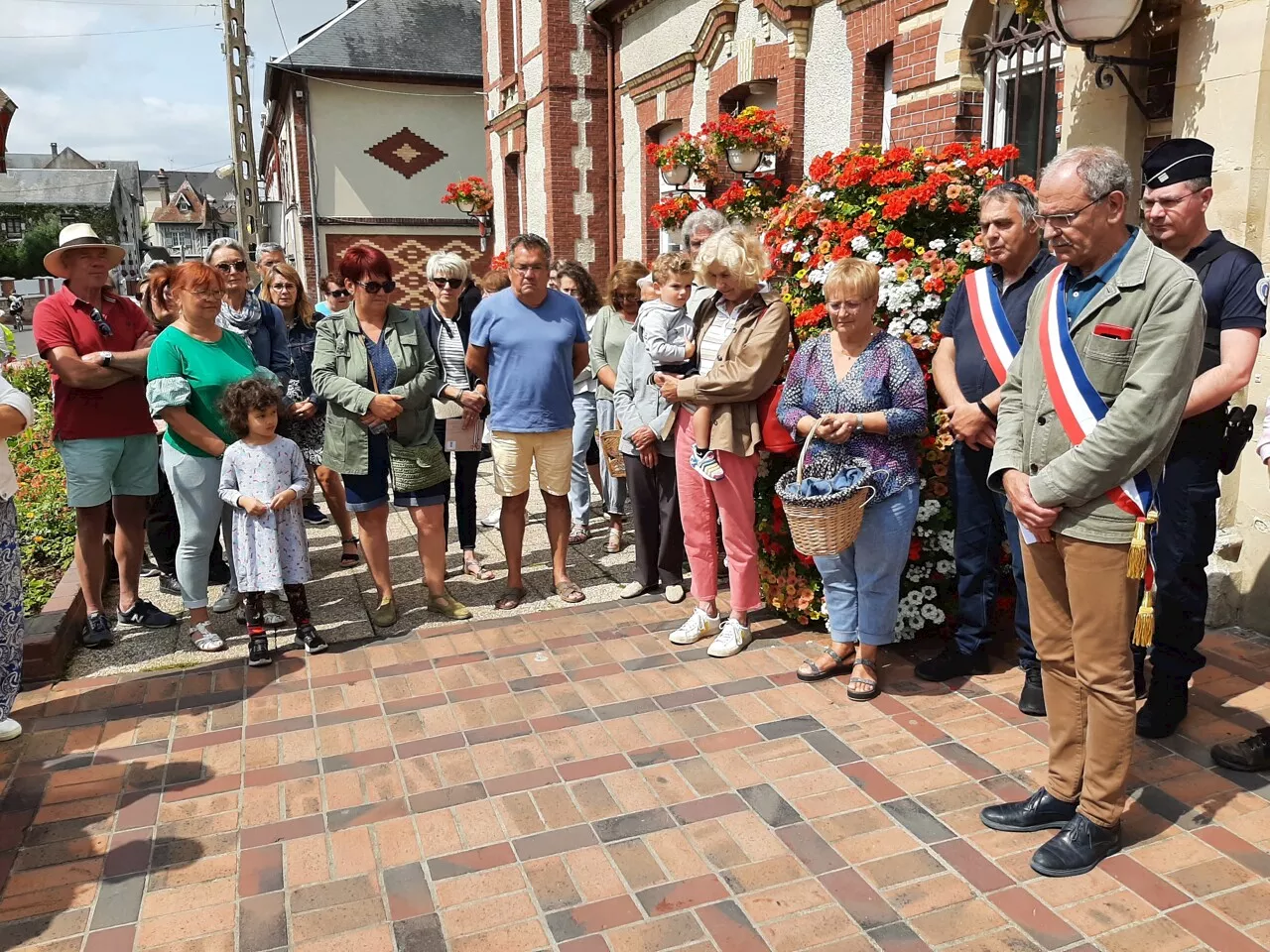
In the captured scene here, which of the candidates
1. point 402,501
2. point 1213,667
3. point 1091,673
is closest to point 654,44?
point 402,501

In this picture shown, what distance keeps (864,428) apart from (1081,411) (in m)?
1.25

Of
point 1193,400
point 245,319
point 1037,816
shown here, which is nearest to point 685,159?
point 245,319

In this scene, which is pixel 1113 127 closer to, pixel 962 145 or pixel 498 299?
pixel 962 145

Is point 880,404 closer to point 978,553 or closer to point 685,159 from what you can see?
point 978,553

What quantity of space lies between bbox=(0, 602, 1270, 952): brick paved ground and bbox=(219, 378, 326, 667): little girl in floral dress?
0.42 meters

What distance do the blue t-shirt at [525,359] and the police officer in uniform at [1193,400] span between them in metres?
3.00

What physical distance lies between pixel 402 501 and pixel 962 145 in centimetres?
350

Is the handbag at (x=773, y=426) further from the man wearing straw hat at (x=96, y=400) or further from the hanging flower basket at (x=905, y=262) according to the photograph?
the man wearing straw hat at (x=96, y=400)

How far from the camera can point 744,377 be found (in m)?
4.47

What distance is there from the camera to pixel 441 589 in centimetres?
553

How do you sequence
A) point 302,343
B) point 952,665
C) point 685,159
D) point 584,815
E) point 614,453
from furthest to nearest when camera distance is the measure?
1. point 685,159
2. point 302,343
3. point 614,453
4. point 952,665
5. point 584,815

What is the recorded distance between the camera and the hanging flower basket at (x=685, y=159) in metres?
9.84

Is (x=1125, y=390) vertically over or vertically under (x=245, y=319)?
under

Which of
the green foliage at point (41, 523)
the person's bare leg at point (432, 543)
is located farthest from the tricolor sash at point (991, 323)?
the green foliage at point (41, 523)
